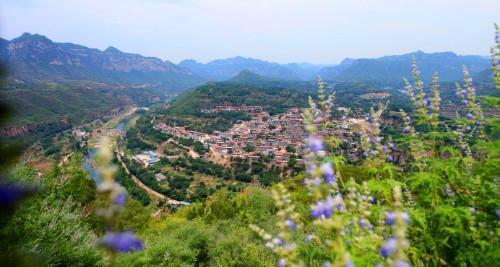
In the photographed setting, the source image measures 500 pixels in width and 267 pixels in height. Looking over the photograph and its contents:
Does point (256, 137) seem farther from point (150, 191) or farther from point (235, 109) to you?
point (150, 191)

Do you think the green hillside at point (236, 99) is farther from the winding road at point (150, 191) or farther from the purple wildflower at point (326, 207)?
the purple wildflower at point (326, 207)

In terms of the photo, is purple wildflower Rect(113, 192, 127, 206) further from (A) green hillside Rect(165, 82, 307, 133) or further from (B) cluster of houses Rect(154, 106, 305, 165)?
(A) green hillside Rect(165, 82, 307, 133)

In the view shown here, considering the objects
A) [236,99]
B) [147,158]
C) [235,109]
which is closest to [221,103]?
[236,99]

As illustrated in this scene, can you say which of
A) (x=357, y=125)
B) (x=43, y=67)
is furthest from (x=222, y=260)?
(x=43, y=67)

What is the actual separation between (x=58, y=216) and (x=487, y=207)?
8.96m

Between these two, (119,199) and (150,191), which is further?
(150,191)

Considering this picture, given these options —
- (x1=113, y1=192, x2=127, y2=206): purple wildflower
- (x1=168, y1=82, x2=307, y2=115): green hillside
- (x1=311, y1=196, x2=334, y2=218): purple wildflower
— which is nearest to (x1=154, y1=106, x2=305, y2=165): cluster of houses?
(x1=168, y1=82, x2=307, y2=115): green hillside

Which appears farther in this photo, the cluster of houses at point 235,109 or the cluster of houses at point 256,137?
the cluster of houses at point 235,109

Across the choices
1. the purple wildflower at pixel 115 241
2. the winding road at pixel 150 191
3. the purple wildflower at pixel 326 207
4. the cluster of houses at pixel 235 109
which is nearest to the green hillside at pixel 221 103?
the cluster of houses at pixel 235 109

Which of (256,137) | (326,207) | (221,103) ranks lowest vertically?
(256,137)

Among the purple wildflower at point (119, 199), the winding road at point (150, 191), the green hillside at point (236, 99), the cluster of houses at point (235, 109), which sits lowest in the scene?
the winding road at point (150, 191)

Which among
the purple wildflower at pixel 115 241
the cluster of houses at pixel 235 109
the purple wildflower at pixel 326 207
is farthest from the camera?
the cluster of houses at pixel 235 109

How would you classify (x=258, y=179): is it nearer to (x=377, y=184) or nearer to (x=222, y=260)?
(x=222, y=260)

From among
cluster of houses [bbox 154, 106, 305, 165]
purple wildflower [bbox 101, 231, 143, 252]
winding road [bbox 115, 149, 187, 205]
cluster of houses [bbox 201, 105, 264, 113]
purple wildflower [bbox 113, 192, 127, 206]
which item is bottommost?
cluster of houses [bbox 154, 106, 305, 165]
